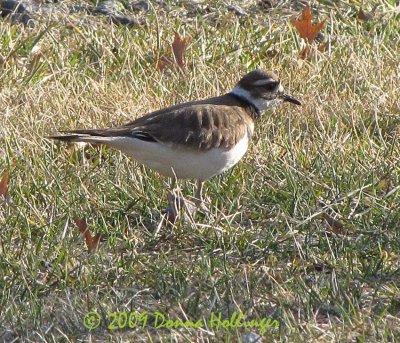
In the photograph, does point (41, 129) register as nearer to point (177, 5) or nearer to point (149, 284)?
point (149, 284)

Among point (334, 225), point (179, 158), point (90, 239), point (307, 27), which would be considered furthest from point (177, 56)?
point (90, 239)

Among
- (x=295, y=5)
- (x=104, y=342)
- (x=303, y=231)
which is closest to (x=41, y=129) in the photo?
(x=303, y=231)

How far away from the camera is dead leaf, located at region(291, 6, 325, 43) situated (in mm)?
8016

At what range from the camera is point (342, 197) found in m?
5.81

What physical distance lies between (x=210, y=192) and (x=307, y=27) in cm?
229

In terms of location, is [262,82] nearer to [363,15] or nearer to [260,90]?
[260,90]

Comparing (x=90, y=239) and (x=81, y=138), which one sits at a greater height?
(x=81, y=138)

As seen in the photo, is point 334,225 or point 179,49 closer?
point 334,225

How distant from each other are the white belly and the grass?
225 mm

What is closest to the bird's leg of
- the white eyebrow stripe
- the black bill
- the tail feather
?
the tail feather

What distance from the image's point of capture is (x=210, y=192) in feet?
20.5

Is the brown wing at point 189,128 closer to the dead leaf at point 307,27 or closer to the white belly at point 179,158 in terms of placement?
the white belly at point 179,158

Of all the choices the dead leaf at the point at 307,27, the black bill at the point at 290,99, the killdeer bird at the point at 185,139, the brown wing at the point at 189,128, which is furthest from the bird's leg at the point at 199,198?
the dead leaf at the point at 307,27

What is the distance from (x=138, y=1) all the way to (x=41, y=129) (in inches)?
104
